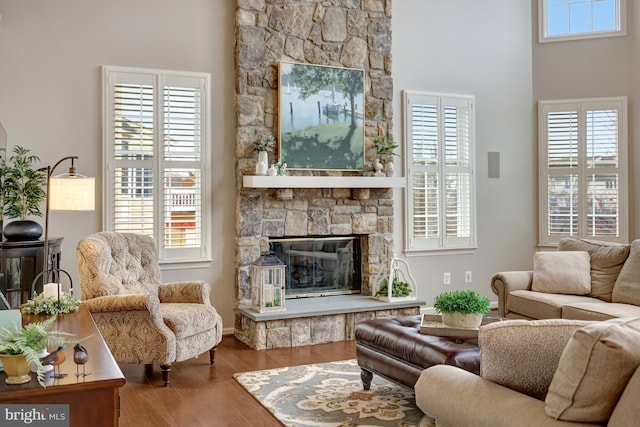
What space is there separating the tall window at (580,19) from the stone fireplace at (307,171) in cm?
225

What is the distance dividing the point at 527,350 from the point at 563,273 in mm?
3562

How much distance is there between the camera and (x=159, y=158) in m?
5.83

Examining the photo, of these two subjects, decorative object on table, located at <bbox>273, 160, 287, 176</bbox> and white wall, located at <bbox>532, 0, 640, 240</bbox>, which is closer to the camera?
decorative object on table, located at <bbox>273, 160, 287, 176</bbox>

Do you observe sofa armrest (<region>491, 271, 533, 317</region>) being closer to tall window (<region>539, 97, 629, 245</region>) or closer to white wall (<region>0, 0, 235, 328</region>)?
tall window (<region>539, 97, 629, 245</region>)

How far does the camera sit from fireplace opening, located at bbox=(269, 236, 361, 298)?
6320mm

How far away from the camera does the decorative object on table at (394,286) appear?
6.10 metres

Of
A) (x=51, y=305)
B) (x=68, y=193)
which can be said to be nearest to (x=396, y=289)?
(x=68, y=193)

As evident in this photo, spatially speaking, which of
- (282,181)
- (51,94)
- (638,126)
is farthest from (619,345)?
(638,126)

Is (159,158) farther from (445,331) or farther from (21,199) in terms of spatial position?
(445,331)

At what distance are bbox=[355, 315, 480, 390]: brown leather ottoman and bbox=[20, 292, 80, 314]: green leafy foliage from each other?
1.84 metres

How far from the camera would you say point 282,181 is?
587 cm

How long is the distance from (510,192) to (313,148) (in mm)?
2665

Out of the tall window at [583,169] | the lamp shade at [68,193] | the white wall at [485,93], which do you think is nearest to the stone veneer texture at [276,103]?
the white wall at [485,93]

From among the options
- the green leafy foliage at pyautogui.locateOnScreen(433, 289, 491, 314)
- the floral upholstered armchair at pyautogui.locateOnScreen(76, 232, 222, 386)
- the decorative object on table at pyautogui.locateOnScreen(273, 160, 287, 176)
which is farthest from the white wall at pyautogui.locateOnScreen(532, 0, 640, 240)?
the floral upholstered armchair at pyautogui.locateOnScreen(76, 232, 222, 386)
